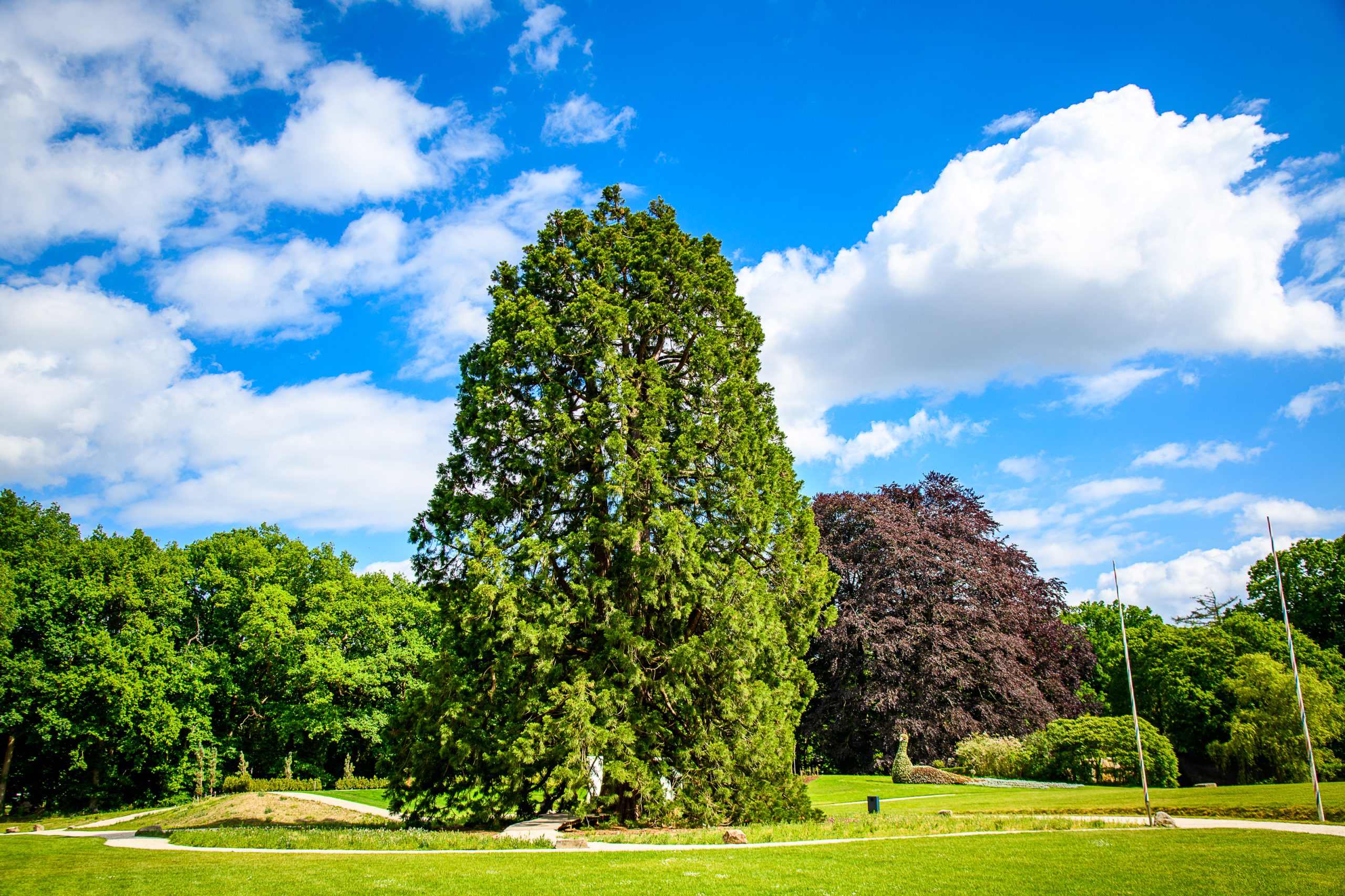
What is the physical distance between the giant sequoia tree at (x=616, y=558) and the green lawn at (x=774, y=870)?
11.5 ft

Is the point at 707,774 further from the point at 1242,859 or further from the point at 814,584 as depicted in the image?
the point at 1242,859

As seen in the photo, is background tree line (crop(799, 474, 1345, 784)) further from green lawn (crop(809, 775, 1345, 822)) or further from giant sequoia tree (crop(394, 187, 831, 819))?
giant sequoia tree (crop(394, 187, 831, 819))

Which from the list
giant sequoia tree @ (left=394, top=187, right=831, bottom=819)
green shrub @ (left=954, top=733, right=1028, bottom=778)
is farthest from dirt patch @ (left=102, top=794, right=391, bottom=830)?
green shrub @ (left=954, top=733, right=1028, bottom=778)

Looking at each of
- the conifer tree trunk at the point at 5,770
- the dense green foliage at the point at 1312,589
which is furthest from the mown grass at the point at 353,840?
the dense green foliage at the point at 1312,589

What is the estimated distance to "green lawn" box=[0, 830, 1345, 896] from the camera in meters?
7.29

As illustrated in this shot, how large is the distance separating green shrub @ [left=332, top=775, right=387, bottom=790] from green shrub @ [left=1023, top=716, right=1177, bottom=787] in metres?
25.6

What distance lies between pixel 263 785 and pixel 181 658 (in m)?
6.20

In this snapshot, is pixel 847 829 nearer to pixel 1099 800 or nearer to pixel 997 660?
pixel 1099 800

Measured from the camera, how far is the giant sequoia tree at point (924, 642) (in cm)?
2755

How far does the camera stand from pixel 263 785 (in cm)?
2789

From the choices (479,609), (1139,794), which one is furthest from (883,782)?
(479,609)

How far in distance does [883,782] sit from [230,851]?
19836 millimetres

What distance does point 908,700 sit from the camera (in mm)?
27875

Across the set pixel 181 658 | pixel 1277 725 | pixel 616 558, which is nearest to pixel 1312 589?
pixel 1277 725
